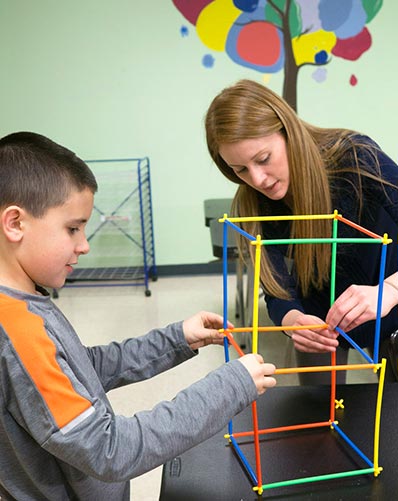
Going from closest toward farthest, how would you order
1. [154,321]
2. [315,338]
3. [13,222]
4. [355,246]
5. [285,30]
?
[13,222], [315,338], [355,246], [154,321], [285,30]

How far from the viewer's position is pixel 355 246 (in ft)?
4.12

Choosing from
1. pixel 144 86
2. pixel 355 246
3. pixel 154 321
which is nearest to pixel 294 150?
pixel 355 246

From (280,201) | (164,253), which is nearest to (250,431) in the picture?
(280,201)

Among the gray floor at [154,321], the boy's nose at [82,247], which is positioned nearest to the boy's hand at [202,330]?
the boy's nose at [82,247]

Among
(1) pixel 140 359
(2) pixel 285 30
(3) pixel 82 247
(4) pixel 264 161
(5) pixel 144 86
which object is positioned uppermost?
(2) pixel 285 30

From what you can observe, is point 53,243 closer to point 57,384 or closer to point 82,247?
point 82,247

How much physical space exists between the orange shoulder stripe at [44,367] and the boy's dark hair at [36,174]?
0.17 metres

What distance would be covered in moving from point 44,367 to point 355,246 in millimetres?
837

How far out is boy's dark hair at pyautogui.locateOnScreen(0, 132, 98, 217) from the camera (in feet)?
2.52

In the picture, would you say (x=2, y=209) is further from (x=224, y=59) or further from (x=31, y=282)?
(x=224, y=59)

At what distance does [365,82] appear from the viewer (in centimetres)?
366

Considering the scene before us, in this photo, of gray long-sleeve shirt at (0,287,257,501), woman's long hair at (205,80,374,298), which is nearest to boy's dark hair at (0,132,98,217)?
gray long-sleeve shirt at (0,287,257,501)

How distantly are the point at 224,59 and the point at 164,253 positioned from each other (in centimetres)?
144

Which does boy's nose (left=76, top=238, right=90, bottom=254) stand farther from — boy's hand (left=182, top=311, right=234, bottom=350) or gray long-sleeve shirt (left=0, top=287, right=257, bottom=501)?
boy's hand (left=182, top=311, right=234, bottom=350)
